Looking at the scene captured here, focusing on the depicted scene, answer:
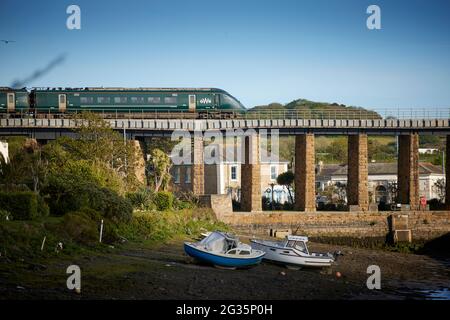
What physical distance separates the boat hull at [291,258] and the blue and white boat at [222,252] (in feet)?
10.7

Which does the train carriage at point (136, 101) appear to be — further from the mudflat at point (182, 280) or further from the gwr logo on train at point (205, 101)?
the mudflat at point (182, 280)

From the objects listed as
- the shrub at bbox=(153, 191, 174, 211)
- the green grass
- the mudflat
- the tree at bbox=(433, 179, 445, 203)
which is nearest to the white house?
the tree at bbox=(433, 179, 445, 203)

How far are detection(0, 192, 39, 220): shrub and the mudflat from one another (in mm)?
5185

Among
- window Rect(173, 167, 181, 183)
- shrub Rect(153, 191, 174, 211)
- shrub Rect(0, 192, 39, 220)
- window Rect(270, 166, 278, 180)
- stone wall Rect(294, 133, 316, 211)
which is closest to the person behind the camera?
shrub Rect(0, 192, 39, 220)

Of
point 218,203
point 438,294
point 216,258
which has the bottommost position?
point 438,294

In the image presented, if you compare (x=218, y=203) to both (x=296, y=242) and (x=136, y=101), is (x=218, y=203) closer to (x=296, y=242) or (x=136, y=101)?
(x=136, y=101)

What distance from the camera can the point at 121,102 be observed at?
272ft

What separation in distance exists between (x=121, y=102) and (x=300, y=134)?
58.6 feet

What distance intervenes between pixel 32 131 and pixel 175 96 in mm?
14507

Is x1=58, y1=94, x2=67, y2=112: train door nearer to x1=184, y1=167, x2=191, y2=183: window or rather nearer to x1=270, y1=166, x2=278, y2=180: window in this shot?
x1=184, y1=167, x2=191, y2=183: window

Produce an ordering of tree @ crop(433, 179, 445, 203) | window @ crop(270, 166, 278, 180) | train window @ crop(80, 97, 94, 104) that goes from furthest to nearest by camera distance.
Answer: window @ crop(270, 166, 278, 180), tree @ crop(433, 179, 445, 203), train window @ crop(80, 97, 94, 104)

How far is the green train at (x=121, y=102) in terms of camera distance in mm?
81688

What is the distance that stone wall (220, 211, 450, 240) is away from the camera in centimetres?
7250

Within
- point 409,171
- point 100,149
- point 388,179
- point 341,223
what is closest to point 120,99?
point 100,149
